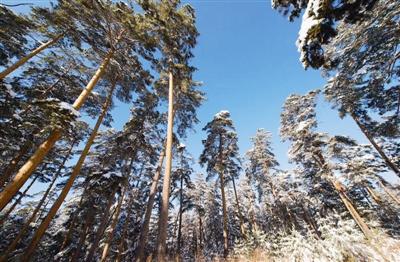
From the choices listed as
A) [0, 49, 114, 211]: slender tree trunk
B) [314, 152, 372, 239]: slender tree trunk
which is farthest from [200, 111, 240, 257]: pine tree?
[0, 49, 114, 211]: slender tree trunk

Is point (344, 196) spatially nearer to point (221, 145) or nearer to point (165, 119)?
point (221, 145)

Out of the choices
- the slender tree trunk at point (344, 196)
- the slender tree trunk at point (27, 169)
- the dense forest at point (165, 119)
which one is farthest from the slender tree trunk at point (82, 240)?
the slender tree trunk at point (344, 196)

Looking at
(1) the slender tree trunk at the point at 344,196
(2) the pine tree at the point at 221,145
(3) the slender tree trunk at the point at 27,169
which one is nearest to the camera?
(3) the slender tree trunk at the point at 27,169

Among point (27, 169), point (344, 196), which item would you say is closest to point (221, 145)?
point (344, 196)

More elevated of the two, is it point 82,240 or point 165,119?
point 165,119

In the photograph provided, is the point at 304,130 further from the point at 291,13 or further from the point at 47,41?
the point at 47,41

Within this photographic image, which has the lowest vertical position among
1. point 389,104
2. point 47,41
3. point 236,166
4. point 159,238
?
point 159,238

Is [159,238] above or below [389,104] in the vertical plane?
below

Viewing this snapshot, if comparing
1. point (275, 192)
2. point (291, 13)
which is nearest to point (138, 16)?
point (291, 13)

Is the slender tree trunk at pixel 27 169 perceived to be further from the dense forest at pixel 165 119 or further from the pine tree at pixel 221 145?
the pine tree at pixel 221 145

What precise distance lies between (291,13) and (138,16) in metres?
7.56

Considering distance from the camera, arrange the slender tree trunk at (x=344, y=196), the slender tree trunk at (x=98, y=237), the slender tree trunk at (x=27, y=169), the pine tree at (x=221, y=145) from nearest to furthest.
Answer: the slender tree trunk at (x=27, y=169), the slender tree trunk at (x=98, y=237), the slender tree trunk at (x=344, y=196), the pine tree at (x=221, y=145)

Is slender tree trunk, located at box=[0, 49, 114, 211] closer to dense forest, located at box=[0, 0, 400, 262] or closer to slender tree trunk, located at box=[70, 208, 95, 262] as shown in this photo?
dense forest, located at box=[0, 0, 400, 262]

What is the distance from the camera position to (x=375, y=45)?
909 centimetres
